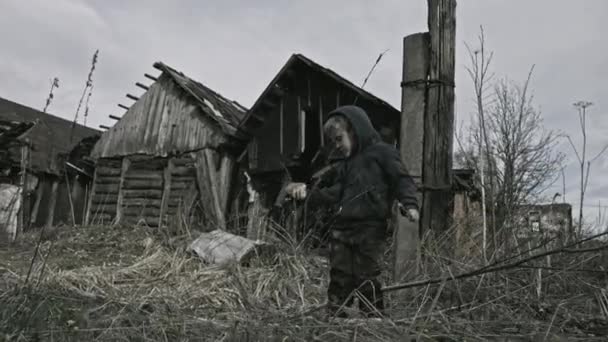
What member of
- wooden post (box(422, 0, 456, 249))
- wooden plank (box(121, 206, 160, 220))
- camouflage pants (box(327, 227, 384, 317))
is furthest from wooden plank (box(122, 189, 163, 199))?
wooden post (box(422, 0, 456, 249))

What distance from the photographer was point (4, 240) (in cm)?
803

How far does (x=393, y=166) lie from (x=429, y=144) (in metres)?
0.40

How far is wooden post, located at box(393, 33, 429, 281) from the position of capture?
317 centimetres

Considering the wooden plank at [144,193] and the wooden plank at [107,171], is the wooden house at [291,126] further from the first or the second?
the wooden plank at [107,171]

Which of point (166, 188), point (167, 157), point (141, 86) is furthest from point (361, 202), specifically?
point (141, 86)

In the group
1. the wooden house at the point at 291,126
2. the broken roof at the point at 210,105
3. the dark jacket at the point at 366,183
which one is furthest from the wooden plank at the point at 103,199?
the dark jacket at the point at 366,183

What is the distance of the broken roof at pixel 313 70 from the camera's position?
818 centimetres

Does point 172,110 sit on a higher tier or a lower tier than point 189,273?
higher

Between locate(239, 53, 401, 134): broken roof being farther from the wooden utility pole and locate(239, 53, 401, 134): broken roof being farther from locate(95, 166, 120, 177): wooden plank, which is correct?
locate(95, 166, 120, 177): wooden plank

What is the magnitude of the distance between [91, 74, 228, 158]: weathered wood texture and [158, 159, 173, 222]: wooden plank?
44 centimetres

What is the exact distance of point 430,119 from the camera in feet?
10.6

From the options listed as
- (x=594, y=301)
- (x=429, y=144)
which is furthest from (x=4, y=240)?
(x=594, y=301)

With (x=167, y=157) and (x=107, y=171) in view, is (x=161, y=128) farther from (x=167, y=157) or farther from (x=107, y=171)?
(x=107, y=171)

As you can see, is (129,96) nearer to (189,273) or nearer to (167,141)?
(167,141)
